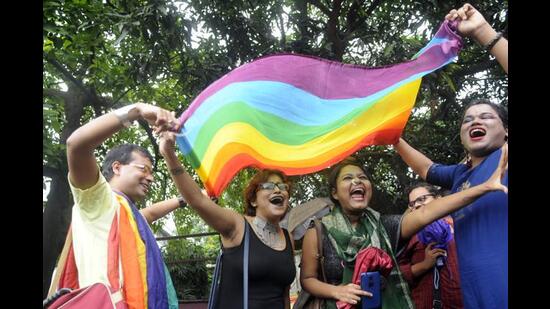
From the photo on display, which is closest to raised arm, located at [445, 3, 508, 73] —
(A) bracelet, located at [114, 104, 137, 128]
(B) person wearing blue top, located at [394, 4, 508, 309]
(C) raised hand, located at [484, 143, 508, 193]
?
(B) person wearing blue top, located at [394, 4, 508, 309]

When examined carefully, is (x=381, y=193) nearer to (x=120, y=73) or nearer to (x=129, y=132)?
(x=120, y=73)

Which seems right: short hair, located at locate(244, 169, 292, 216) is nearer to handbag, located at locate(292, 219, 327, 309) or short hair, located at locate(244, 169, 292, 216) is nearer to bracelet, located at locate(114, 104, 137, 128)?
handbag, located at locate(292, 219, 327, 309)

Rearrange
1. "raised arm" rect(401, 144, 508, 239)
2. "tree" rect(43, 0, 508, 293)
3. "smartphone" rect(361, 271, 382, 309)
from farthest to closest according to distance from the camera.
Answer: "tree" rect(43, 0, 508, 293) < "smartphone" rect(361, 271, 382, 309) < "raised arm" rect(401, 144, 508, 239)

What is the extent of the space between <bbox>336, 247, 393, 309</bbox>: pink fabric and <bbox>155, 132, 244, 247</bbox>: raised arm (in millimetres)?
617

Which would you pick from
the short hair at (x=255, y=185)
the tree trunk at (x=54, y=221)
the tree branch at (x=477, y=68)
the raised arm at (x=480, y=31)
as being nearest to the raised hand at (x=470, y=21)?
the raised arm at (x=480, y=31)

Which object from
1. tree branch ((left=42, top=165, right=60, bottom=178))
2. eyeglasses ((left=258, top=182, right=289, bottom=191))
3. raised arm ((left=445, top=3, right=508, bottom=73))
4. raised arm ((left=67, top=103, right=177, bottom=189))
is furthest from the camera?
tree branch ((left=42, top=165, right=60, bottom=178))

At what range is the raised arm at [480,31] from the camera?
2.38 m

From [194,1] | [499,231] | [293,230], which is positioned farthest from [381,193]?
[499,231]

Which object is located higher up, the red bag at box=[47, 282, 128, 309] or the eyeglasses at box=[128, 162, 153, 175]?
the eyeglasses at box=[128, 162, 153, 175]

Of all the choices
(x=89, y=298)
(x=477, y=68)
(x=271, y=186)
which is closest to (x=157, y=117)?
(x=89, y=298)

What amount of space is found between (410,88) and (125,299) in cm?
184

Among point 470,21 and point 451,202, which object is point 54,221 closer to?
point 451,202

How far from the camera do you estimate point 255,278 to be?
107 inches

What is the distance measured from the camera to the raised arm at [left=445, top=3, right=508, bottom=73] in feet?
7.80
